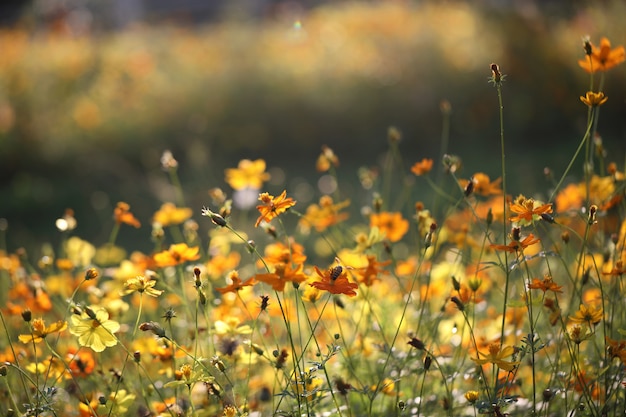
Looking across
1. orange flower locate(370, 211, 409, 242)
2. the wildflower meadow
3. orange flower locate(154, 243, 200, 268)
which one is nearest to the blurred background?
the wildflower meadow

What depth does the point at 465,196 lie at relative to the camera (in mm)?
1569

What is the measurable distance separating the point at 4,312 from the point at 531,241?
1.39 meters

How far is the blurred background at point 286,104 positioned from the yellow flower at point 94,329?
3.86 meters

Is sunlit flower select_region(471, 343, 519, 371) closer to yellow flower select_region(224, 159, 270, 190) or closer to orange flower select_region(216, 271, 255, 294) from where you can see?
orange flower select_region(216, 271, 255, 294)

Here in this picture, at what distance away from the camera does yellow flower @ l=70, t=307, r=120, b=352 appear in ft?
4.83

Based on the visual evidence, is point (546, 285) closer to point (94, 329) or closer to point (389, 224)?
point (389, 224)

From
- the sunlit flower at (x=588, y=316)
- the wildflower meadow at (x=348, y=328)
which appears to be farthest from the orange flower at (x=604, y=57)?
the sunlit flower at (x=588, y=316)

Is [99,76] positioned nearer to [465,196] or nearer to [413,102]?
[413,102]

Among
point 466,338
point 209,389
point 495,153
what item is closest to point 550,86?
point 495,153

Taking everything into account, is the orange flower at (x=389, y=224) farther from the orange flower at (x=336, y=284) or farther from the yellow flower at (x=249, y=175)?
the orange flower at (x=336, y=284)

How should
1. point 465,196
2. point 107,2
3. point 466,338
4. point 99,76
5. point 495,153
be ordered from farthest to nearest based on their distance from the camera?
point 107,2 → point 99,76 → point 495,153 → point 466,338 → point 465,196

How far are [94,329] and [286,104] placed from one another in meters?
4.80

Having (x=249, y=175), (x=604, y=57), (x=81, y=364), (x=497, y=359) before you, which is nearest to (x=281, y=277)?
(x=497, y=359)

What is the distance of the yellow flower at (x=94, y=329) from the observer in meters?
1.47
